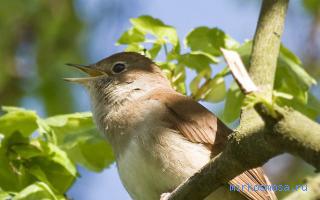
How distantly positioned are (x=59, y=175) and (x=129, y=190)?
1.57 ft

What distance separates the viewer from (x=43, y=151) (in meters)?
4.54

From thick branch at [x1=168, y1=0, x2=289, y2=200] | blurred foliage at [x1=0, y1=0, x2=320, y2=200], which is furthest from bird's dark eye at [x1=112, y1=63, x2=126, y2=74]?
thick branch at [x1=168, y1=0, x2=289, y2=200]

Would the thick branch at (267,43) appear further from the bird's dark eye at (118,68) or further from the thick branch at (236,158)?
the bird's dark eye at (118,68)

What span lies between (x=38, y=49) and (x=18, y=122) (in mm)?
3621

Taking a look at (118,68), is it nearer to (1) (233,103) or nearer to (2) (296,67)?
(1) (233,103)

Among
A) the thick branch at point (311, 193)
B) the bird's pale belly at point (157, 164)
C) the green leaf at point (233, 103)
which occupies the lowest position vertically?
the bird's pale belly at point (157, 164)

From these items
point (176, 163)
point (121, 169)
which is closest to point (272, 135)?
point (176, 163)

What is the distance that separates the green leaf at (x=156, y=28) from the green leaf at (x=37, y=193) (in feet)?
4.59

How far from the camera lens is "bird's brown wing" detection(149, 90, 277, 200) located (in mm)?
4488

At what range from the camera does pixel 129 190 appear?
4516 mm

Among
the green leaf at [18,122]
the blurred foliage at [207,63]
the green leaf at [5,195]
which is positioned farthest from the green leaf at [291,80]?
the green leaf at [5,195]

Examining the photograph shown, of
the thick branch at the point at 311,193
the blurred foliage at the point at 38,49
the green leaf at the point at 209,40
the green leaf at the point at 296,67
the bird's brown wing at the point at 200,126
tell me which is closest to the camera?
the thick branch at the point at 311,193

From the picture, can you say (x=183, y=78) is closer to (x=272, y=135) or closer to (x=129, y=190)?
(x=129, y=190)

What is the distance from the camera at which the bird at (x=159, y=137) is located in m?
4.36
